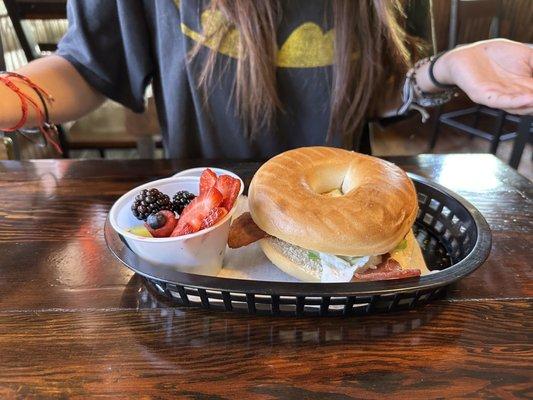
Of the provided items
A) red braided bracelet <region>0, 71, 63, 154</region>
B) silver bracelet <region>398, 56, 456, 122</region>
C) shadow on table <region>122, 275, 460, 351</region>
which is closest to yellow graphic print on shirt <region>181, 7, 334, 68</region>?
silver bracelet <region>398, 56, 456, 122</region>

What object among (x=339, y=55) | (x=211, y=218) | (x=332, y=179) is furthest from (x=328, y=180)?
(x=339, y=55)

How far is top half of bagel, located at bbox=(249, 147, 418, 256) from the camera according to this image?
75 cm

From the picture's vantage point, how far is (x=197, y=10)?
46.3 inches

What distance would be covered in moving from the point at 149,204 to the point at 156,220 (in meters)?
0.07

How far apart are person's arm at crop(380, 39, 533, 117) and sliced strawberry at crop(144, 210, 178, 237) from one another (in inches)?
27.8

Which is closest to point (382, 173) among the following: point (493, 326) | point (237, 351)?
point (493, 326)

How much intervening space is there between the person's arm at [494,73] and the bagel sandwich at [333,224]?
283 millimetres

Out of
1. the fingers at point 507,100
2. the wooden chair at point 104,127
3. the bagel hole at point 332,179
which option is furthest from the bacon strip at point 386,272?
the wooden chair at point 104,127

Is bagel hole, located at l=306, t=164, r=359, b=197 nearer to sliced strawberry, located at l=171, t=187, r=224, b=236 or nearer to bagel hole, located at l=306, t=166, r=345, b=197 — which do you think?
bagel hole, located at l=306, t=166, r=345, b=197

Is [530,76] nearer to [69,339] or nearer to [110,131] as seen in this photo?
[69,339]

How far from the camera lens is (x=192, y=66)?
49.0 inches

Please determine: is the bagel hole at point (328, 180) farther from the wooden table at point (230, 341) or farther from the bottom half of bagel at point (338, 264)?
the wooden table at point (230, 341)

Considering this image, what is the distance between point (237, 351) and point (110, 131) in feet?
6.93

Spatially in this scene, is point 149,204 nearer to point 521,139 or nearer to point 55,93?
point 55,93
